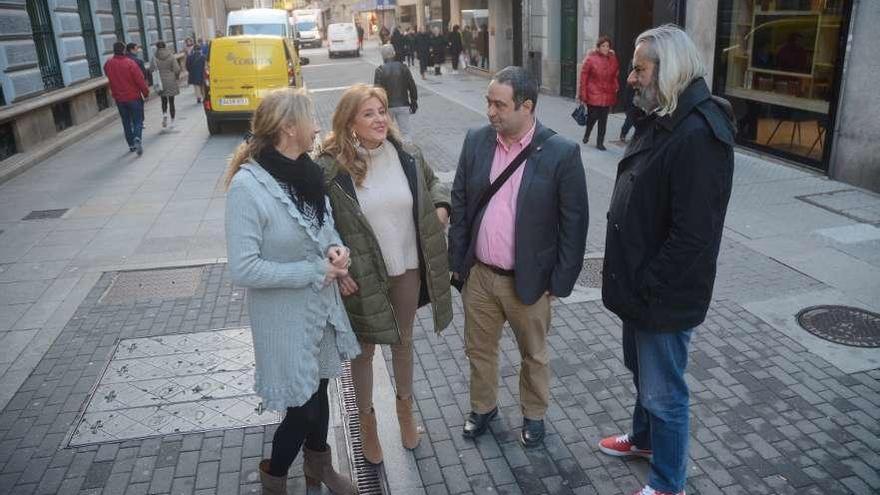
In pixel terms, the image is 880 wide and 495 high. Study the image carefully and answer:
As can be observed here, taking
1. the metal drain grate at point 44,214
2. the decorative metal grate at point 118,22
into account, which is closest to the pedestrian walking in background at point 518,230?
the metal drain grate at point 44,214

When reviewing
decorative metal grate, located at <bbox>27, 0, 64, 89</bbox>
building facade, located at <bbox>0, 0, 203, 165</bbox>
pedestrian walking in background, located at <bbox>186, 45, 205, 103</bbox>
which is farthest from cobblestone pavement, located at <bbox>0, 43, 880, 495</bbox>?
pedestrian walking in background, located at <bbox>186, 45, 205, 103</bbox>

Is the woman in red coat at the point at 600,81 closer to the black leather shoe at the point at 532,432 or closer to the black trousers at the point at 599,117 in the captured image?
the black trousers at the point at 599,117

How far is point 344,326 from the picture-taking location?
308cm

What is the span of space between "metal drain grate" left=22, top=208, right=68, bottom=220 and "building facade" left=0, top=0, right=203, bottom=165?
355cm

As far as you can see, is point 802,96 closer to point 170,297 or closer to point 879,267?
point 879,267

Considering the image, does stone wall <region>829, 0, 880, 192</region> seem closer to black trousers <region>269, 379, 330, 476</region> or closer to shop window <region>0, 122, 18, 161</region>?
black trousers <region>269, 379, 330, 476</region>

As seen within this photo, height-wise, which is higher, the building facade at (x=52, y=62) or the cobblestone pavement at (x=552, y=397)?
the building facade at (x=52, y=62)

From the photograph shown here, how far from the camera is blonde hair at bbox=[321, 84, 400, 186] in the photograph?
10.4ft

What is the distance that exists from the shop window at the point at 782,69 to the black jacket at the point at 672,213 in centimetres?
741

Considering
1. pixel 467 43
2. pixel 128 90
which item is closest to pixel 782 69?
pixel 128 90

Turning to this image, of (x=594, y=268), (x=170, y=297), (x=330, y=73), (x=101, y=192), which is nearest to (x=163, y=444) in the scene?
(x=170, y=297)

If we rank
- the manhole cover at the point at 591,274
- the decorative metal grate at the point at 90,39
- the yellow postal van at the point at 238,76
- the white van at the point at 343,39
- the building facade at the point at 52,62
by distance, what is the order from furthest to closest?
the white van at the point at 343,39
the decorative metal grate at the point at 90,39
the yellow postal van at the point at 238,76
the building facade at the point at 52,62
the manhole cover at the point at 591,274

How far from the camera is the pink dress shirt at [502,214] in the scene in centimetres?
336

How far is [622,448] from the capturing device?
12.0 ft
